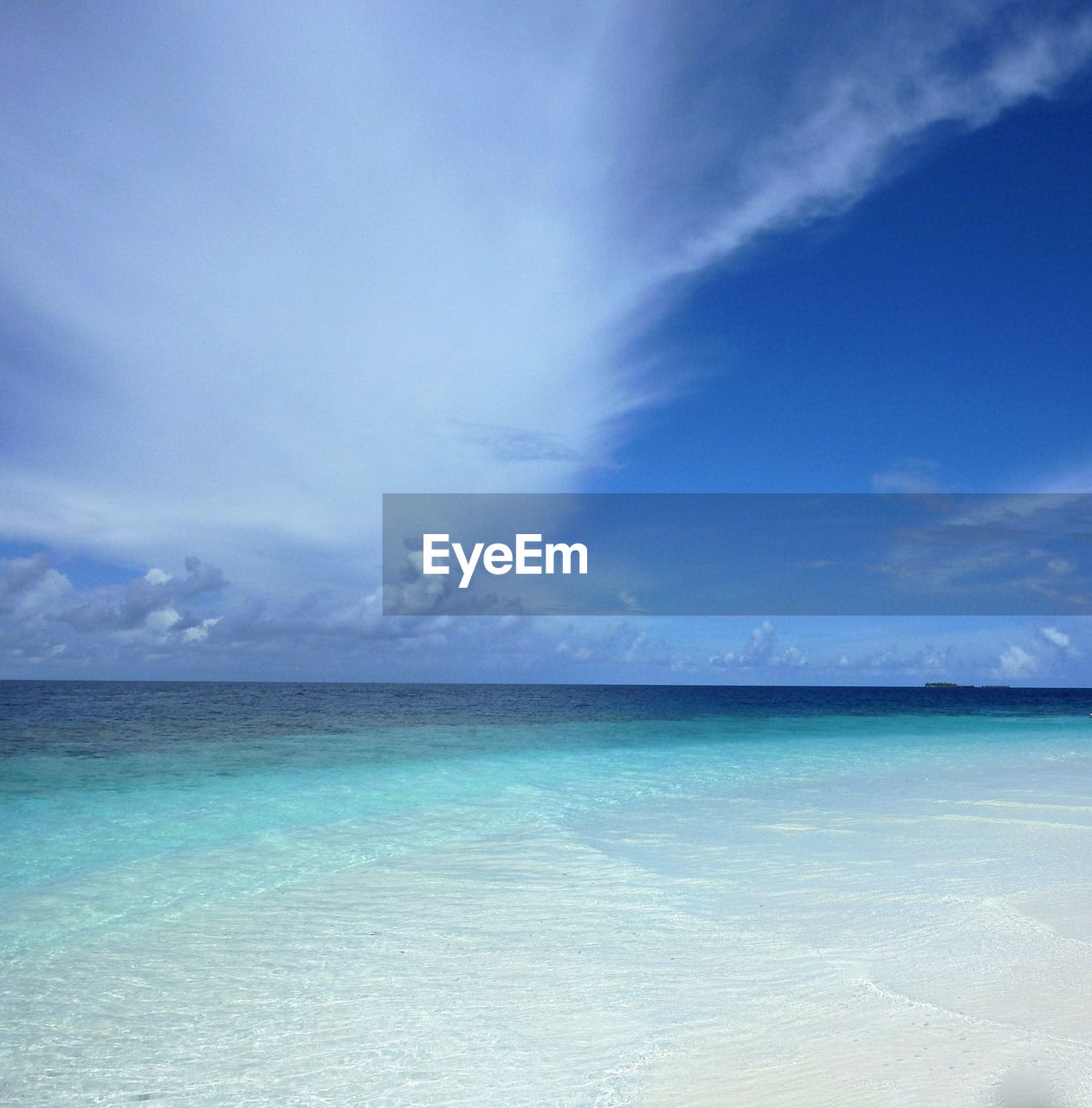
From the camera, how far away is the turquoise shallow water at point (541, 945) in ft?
11.9

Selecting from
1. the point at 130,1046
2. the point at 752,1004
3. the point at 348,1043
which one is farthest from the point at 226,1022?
the point at 752,1004

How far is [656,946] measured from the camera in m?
5.23

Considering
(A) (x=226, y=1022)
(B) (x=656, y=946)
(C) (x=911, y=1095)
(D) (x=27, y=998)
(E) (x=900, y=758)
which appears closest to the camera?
(C) (x=911, y=1095)

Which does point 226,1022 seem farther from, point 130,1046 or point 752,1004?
point 752,1004

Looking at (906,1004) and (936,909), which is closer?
(906,1004)

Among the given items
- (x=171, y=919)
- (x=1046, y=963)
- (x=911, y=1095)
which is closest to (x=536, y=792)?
(x=171, y=919)

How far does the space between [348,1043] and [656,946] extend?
2.07 metres

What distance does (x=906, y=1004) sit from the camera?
420cm

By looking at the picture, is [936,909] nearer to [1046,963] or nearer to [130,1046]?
[1046,963]

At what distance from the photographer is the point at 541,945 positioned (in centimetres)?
530

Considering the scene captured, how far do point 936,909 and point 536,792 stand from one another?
25.0ft

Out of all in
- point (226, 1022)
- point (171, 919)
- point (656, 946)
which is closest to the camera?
point (226, 1022)

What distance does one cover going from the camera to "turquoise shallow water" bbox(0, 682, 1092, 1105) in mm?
3629

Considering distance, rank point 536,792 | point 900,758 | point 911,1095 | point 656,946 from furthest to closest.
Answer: point 900,758 < point 536,792 < point 656,946 < point 911,1095
